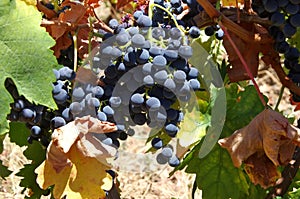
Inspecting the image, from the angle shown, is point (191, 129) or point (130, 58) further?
point (191, 129)

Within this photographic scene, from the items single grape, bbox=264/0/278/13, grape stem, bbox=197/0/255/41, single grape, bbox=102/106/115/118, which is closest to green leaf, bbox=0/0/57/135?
single grape, bbox=102/106/115/118

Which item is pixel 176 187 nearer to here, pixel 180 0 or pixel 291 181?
pixel 291 181

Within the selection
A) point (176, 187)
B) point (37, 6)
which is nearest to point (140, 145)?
point (176, 187)

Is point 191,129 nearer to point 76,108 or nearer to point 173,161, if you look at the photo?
point 173,161

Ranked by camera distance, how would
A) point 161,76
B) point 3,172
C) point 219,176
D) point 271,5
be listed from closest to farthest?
1. point 161,76
2. point 271,5
3. point 219,176
4. point 3,172

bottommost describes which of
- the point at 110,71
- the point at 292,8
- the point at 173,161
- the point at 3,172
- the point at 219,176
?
the point at 3,172

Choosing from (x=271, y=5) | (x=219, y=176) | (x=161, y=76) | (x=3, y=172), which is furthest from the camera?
(x=3, y=172)

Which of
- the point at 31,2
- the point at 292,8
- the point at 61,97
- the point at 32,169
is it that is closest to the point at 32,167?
the point at 32,169
